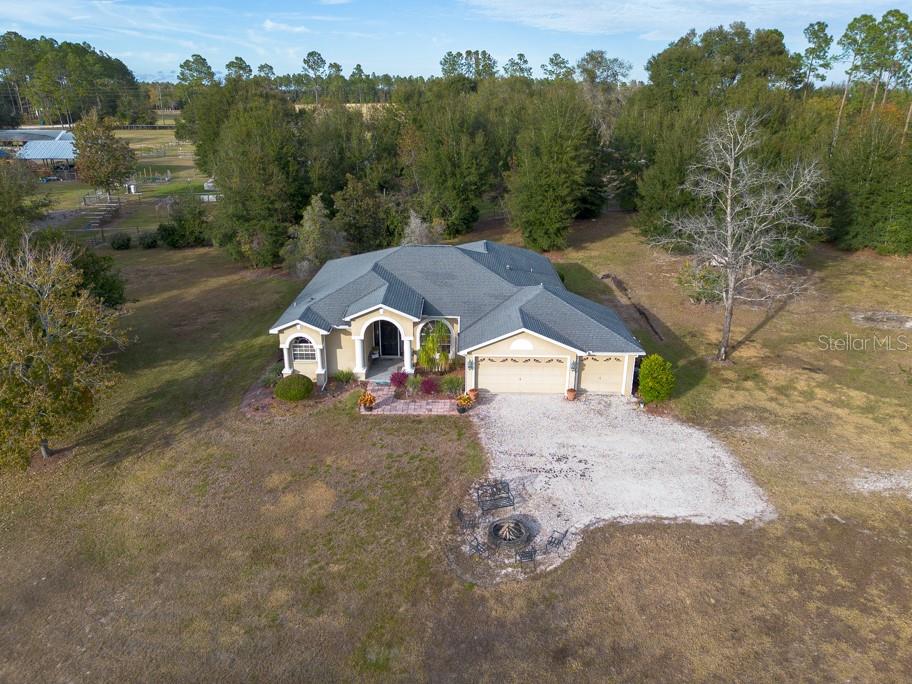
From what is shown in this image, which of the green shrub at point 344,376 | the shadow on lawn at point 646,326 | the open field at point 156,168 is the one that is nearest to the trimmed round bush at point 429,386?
the green shrub at point 344,376

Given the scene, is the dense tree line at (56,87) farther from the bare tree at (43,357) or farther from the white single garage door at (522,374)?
the white single garage door at (522,374)

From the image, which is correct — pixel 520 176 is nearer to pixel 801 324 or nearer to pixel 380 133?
pixel 380 133

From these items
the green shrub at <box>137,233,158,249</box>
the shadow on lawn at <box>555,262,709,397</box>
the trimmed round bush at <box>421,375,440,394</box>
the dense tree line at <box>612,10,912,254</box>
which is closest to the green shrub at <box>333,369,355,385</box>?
the trimmed round bush at <box>421,375,440,394</box>

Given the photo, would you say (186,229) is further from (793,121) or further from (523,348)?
(793,121)

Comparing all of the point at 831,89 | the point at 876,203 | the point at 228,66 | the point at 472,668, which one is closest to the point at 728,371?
the point at 472,668

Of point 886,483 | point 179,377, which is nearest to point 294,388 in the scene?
point 179,377
